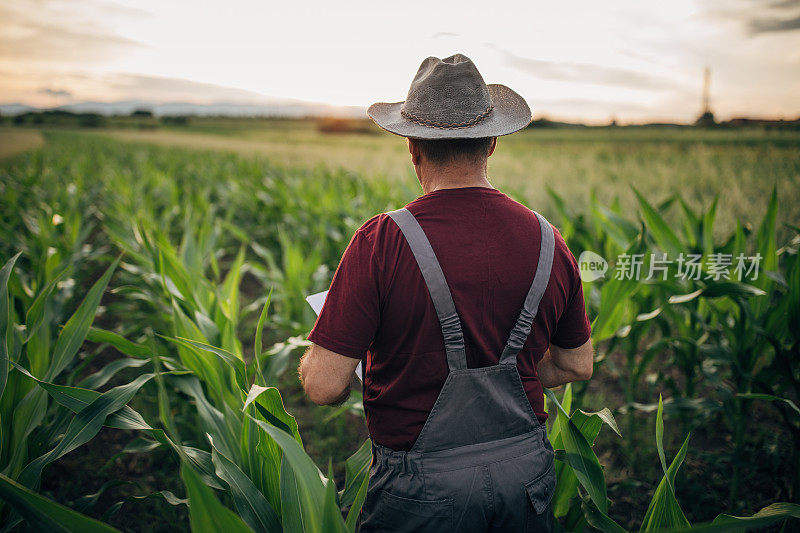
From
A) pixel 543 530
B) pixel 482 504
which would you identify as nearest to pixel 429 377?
pixel 482 504

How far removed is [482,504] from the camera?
1.11 metres

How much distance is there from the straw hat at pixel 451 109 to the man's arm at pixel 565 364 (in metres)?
0.64

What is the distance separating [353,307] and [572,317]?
0.59 m

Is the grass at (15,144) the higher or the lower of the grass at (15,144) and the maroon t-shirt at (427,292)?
the higher

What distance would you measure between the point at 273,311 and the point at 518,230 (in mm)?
3964

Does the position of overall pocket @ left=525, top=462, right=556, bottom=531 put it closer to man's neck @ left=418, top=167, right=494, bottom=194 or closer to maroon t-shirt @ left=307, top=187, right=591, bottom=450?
maroon t-shirt @ left=307, top=187, right=591, bottom=450

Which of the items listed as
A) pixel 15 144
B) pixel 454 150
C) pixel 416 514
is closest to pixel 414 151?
pixel 454 150

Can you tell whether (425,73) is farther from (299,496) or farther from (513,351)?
(299,496)

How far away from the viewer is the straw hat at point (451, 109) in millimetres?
1082

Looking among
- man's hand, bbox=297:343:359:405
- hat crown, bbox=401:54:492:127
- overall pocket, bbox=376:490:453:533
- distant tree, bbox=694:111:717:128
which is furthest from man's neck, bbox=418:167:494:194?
distant tree, bbox=694:111:717:128

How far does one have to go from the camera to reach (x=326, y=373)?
110 centimetres

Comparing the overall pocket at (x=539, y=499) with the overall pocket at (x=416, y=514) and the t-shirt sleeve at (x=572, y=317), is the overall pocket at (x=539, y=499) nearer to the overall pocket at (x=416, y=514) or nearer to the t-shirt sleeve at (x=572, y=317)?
the overall pocket at (x=416, y=514)

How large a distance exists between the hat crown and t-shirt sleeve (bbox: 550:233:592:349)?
381mm

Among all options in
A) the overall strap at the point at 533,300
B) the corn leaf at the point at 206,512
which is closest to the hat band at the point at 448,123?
the overall strap at the point at 533,300
